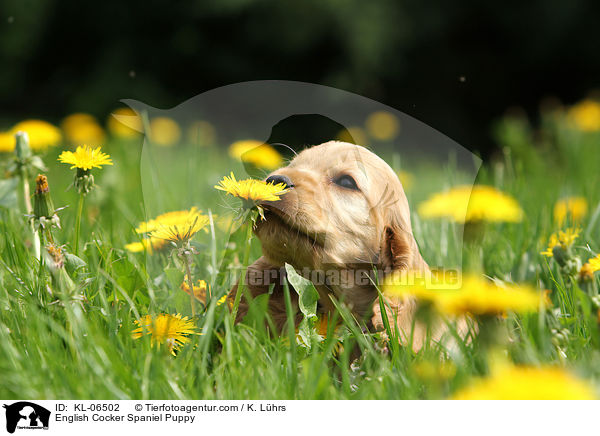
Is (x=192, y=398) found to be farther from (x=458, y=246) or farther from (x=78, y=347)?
(x=458, y=246)

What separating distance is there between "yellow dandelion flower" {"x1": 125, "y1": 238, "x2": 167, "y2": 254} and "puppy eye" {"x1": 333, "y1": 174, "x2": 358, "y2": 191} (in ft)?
1.52

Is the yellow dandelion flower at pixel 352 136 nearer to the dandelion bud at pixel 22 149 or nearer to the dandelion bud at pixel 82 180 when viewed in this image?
the dandelion bud at pixel 82 180

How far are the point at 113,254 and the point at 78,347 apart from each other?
1.75ft

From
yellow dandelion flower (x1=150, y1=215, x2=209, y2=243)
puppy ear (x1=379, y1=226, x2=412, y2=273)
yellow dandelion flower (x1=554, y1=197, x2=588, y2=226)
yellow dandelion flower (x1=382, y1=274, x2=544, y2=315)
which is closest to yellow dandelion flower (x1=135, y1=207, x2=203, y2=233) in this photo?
yellow dandelion flower (x1=150, y1=215, x2=209, y2=243)

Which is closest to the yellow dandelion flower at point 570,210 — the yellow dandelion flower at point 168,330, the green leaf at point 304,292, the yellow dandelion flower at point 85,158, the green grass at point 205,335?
the green grass at point 205,335

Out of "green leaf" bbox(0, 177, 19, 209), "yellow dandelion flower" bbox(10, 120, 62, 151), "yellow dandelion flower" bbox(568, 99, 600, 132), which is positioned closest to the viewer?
"green leaf" bbox(0, 177, 19, 209)

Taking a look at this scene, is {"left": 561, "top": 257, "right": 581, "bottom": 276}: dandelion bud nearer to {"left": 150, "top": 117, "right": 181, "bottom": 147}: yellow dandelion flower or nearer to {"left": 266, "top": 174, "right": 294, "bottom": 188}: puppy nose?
{"left": 266, "top": 174, "right": 294, "bottom": 188}: puppy nose

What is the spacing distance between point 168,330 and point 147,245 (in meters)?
0.41

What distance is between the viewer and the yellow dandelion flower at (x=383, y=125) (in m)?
A: 1.59

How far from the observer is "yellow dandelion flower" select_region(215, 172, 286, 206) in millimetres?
1305

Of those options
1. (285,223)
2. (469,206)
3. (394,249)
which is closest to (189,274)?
(285,223)

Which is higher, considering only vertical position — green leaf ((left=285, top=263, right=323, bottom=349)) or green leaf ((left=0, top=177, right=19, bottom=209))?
green leaf ((left=0, top=177, right=19, bottom=209))

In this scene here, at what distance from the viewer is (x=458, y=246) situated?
5.73 feet

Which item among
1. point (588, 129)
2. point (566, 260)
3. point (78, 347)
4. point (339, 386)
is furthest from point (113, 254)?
point (588, 129)
